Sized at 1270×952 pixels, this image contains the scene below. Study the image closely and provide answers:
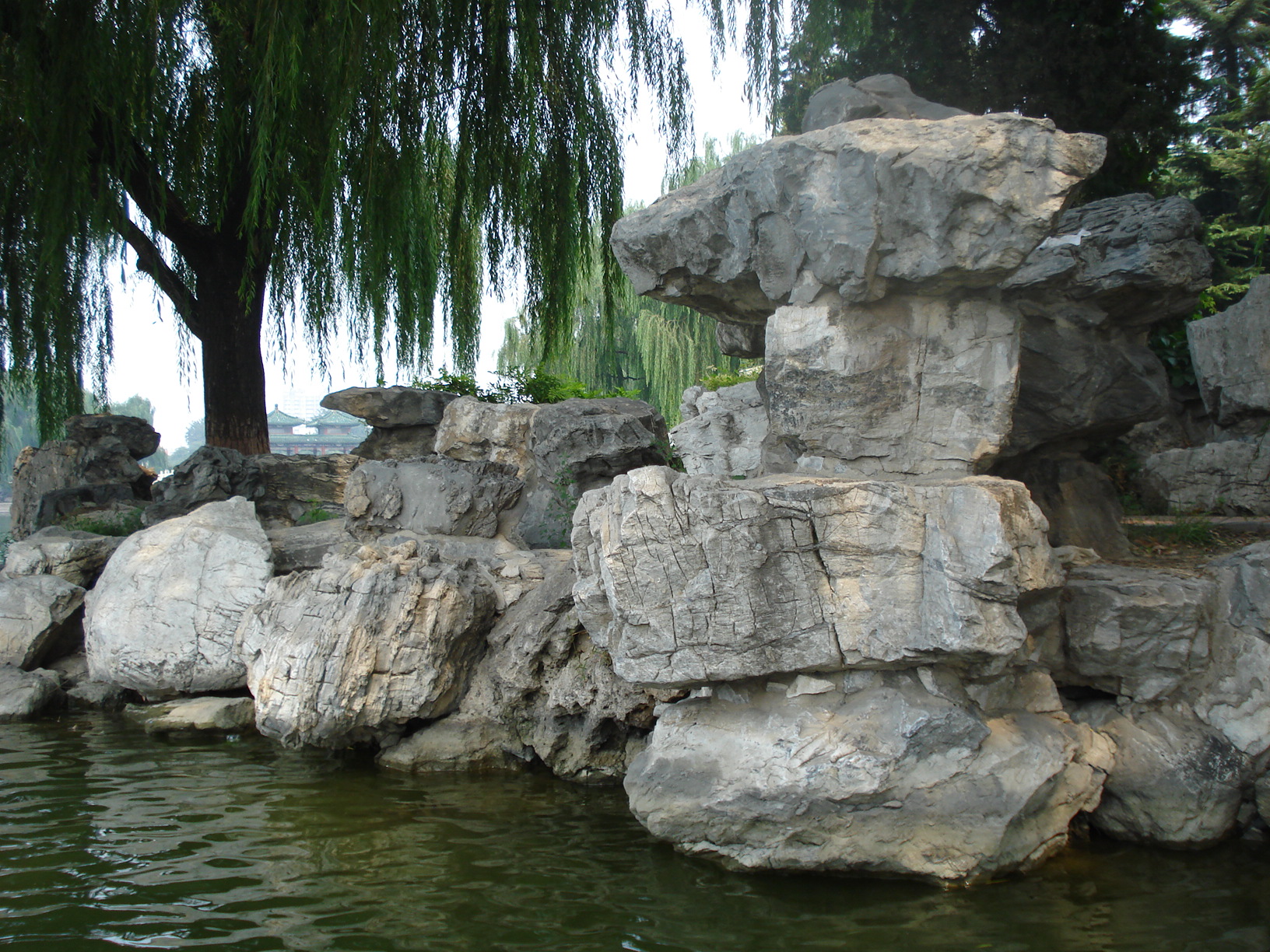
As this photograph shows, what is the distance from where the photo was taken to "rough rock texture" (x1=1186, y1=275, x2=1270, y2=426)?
28.3 feet

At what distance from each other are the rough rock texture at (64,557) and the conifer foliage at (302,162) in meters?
1.49

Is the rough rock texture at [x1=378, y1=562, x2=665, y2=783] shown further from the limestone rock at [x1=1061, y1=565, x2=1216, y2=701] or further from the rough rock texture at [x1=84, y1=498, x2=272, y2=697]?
the limestone rock at [x1=1061, y1=565, x2=1216, y2=701]

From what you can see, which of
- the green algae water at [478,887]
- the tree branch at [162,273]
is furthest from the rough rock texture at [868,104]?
the tree branch at [162,273]

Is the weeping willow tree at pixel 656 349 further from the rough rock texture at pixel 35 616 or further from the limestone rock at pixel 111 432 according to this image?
the rough rock texture at pixel 35 616

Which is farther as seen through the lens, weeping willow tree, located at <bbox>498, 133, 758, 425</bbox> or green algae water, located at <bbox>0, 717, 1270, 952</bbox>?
weeping willow tree, located at <bbox>498, 133, 758, 425</bbox>

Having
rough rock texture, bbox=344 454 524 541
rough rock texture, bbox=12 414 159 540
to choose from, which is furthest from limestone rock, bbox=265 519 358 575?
rough rock texture, bbox=12 414 159 540

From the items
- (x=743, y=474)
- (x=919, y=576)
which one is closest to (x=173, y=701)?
(x=743, y=474)

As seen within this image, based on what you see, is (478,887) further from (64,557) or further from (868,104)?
(64,557)

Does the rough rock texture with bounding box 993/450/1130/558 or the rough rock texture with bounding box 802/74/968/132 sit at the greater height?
the rough rock texture with bounding box 802/74/968/132

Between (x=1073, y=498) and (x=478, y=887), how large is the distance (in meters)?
4.69

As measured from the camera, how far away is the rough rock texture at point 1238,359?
28.3 feet

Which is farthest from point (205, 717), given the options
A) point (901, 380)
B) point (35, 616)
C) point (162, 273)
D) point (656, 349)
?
point (656, 349)

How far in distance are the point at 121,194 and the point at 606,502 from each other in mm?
6471

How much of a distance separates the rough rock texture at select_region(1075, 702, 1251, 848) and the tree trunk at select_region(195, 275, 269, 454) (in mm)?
8358
